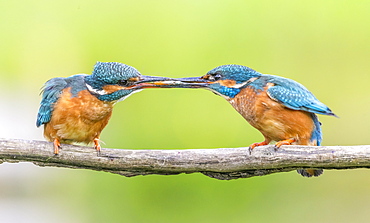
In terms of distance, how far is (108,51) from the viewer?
136 inches

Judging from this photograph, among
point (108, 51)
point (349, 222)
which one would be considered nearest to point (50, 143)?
point (108, 51)

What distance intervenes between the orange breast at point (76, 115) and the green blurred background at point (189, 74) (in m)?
1.30

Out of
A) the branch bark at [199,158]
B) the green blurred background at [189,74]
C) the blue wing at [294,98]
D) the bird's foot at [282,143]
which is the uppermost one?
the green blurred background at [189,74]

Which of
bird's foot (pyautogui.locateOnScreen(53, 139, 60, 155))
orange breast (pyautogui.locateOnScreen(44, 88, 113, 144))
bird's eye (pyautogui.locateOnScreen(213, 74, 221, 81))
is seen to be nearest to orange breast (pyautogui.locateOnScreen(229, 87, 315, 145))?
bird's eye (pyautogui.locateOnScreen(213, 74, 221, 81))

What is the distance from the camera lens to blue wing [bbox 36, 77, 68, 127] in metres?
2.06

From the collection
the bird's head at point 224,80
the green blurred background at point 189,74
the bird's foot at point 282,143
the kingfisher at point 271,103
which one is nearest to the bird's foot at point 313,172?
the kingfisher at point 271,103

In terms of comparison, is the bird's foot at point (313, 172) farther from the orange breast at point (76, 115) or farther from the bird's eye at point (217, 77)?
the orange breast at point (76, 115)

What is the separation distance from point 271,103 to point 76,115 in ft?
2.21

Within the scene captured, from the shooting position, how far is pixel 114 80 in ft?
6.23

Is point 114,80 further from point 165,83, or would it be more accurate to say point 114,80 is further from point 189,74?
point 189,74

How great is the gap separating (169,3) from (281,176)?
1300mm

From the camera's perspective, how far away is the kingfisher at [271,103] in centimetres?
194

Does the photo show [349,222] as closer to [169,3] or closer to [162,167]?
[169,3]

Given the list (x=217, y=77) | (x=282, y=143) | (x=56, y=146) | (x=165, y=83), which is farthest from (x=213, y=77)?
(x=56, y=146)
